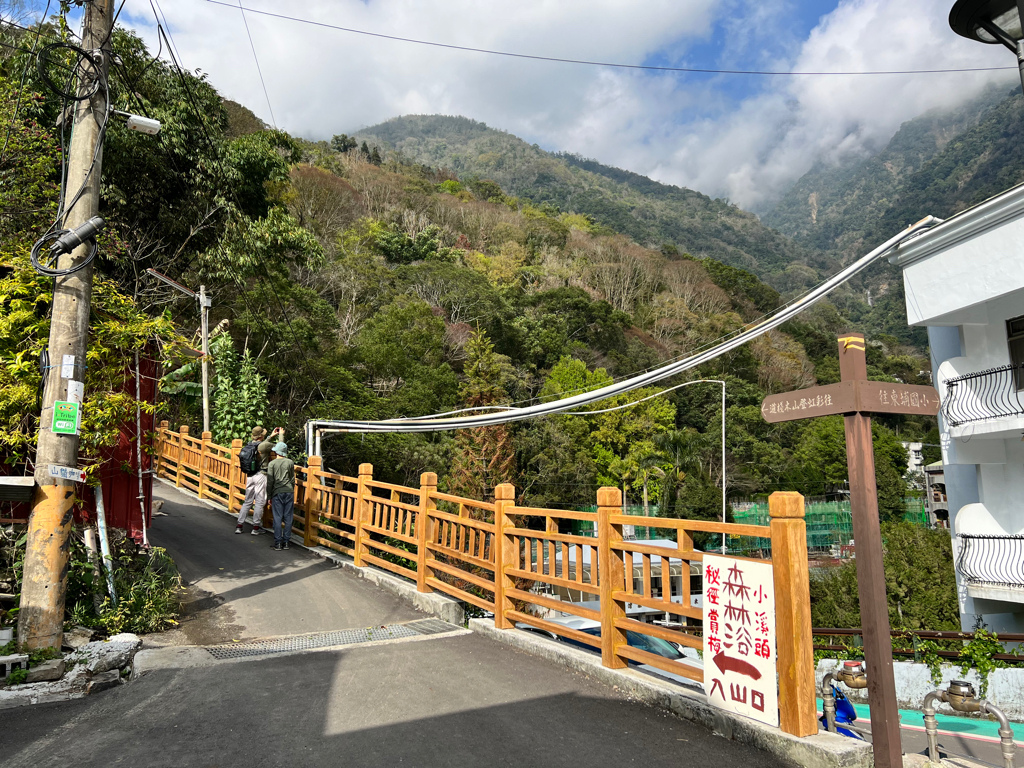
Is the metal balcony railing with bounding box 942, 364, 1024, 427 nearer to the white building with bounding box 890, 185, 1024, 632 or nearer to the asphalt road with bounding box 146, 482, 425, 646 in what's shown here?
the white building with bounding box 890, 185, 1024, 632

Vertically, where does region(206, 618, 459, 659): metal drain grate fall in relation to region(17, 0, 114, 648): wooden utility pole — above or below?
below

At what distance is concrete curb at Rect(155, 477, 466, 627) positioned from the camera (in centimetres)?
778

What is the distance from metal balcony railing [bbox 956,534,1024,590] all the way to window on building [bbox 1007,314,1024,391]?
303cm

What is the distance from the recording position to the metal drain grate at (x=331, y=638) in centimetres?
640

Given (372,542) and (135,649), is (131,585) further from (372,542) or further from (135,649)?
(372,542)

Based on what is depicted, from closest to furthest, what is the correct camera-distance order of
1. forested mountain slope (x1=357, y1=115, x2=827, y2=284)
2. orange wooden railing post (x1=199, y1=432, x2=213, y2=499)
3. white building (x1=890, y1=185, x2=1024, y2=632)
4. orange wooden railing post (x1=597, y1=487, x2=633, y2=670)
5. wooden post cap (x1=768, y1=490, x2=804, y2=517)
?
wooden post cap (x1=768, y1=490, x2=804, y2=517) < orange wooden railing post (x1=597, y1=487, x2=633, y2=670) < white building (x1=890, y1=185, x2=1024, y2=632) < orange wooden railing post (x1=199, y1=432, x2=213, y2=499) < forested mountain slope (x1=357, y1=115, x2=827, y2=284)

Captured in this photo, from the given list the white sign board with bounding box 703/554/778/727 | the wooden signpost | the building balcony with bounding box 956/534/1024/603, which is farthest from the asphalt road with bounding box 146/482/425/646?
the building balcony with bounding box 956/534/1024/603

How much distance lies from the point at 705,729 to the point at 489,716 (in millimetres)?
1490

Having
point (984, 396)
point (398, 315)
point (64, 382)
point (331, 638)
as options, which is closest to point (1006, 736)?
point (331, 638)

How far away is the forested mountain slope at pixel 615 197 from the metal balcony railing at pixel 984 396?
7797 cm

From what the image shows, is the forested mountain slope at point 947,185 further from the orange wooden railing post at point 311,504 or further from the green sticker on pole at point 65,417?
the green sticker on pole at point 65,417

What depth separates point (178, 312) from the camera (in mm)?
22250

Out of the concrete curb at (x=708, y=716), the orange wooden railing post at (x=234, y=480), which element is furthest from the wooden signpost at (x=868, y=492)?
the orange wooden railing post at (x=234, y=480)

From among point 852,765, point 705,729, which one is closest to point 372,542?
point 705,729
